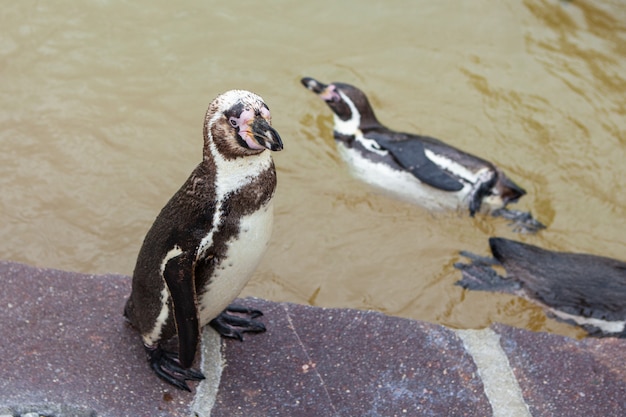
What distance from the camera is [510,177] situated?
4621mm

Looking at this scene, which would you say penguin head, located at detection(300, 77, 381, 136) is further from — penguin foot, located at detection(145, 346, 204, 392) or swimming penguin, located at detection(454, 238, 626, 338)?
penguin foot, located at detection(145, 346, 204, 392)

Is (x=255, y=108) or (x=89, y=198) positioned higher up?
(x=255, y=108)

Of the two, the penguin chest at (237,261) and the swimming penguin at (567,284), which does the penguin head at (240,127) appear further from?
the swimming penguin at (567,284)

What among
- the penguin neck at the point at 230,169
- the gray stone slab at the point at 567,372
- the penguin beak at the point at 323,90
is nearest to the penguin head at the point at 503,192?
the penguin beak at the point at 323,90

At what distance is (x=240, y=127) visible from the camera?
1910 mm

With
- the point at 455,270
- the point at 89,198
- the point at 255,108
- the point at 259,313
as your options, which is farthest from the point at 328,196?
the point at 255,108

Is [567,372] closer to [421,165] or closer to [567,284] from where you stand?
[567,284]

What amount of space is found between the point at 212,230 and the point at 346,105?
2918 millimetres

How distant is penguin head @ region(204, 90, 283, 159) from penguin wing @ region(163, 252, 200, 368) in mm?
287

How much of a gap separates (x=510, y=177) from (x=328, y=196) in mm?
1092

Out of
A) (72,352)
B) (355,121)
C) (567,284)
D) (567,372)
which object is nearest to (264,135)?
(72,352)

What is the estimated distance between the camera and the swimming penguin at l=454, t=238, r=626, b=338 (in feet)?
10.6

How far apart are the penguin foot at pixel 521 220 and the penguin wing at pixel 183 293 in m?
2.64

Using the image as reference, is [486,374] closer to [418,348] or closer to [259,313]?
[418,348]
